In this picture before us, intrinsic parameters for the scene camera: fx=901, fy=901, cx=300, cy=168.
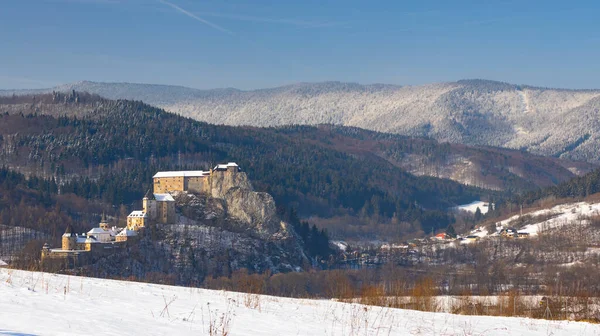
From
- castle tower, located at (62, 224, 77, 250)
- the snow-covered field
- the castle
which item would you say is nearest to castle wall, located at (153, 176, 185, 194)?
the castle

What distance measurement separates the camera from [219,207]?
127812 mm

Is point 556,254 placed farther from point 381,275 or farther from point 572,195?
point 572,195

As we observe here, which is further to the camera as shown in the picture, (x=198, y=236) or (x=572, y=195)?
(x=572, y=195)

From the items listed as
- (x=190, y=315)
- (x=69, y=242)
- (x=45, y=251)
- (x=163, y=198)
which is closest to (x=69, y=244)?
(x=69, y=242)

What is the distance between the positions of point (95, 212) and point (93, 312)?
127698 mm

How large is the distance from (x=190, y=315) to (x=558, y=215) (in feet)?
520

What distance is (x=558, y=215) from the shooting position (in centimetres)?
17162


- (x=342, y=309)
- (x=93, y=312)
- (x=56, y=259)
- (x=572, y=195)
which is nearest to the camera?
(x=93, y=312)

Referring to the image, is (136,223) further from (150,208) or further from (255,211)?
(255,211)

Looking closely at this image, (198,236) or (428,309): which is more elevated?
(428,309)

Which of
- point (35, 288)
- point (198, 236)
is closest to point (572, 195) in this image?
point (198, 236)

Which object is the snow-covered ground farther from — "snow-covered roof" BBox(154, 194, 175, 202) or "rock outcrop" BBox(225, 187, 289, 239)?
"snow-covered roof" BBox(154, 194, 175, 202)

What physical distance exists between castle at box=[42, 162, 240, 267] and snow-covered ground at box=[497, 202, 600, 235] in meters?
61.2

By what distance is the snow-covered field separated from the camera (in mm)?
19281
